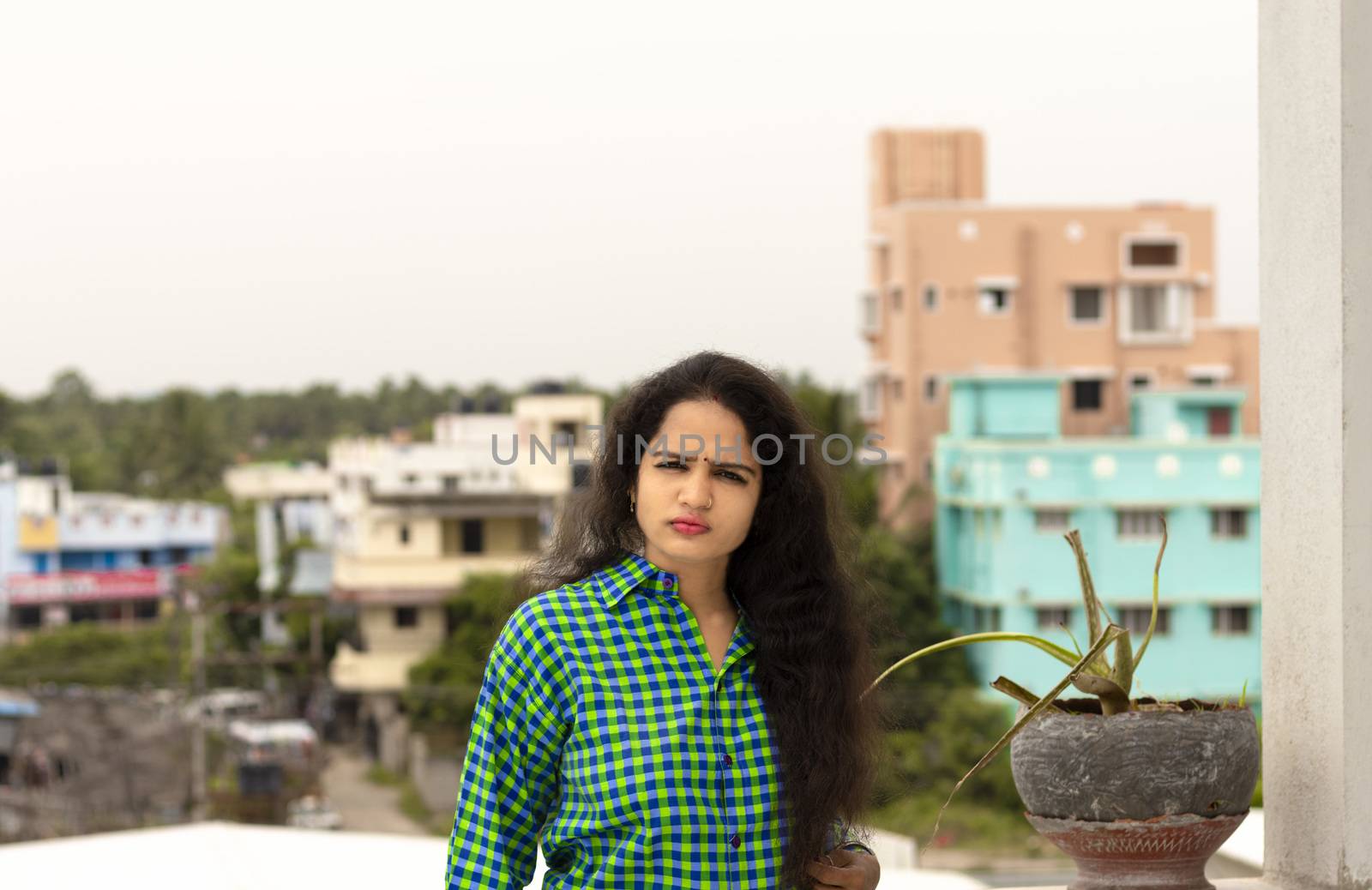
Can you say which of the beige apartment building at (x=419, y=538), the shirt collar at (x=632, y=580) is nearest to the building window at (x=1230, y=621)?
the beige apartment building at (x=419, y=538)

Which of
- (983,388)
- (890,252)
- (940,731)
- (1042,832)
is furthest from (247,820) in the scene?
(1042,832)

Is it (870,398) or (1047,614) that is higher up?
(870,398)

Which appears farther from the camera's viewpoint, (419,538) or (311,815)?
(419,538)

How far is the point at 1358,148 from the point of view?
5.70 feet

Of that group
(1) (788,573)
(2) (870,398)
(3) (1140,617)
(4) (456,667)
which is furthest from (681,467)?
(2) (870,398)

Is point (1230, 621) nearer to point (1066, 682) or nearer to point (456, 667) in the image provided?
point (456, 667)

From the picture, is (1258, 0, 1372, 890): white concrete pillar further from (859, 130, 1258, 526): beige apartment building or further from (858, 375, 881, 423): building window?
(858, 375, 881, 423): building window

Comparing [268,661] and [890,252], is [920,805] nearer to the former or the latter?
[890,252]

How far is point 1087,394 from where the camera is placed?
24.9 metres

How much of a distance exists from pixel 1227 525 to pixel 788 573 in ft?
71.3

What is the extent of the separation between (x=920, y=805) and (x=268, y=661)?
35.8ft

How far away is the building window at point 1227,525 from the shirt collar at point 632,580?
70.9 feet

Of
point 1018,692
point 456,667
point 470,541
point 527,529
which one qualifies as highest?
point 1018,692

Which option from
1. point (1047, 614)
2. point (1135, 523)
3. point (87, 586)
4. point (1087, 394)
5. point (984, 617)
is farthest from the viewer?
point (87, 586)
